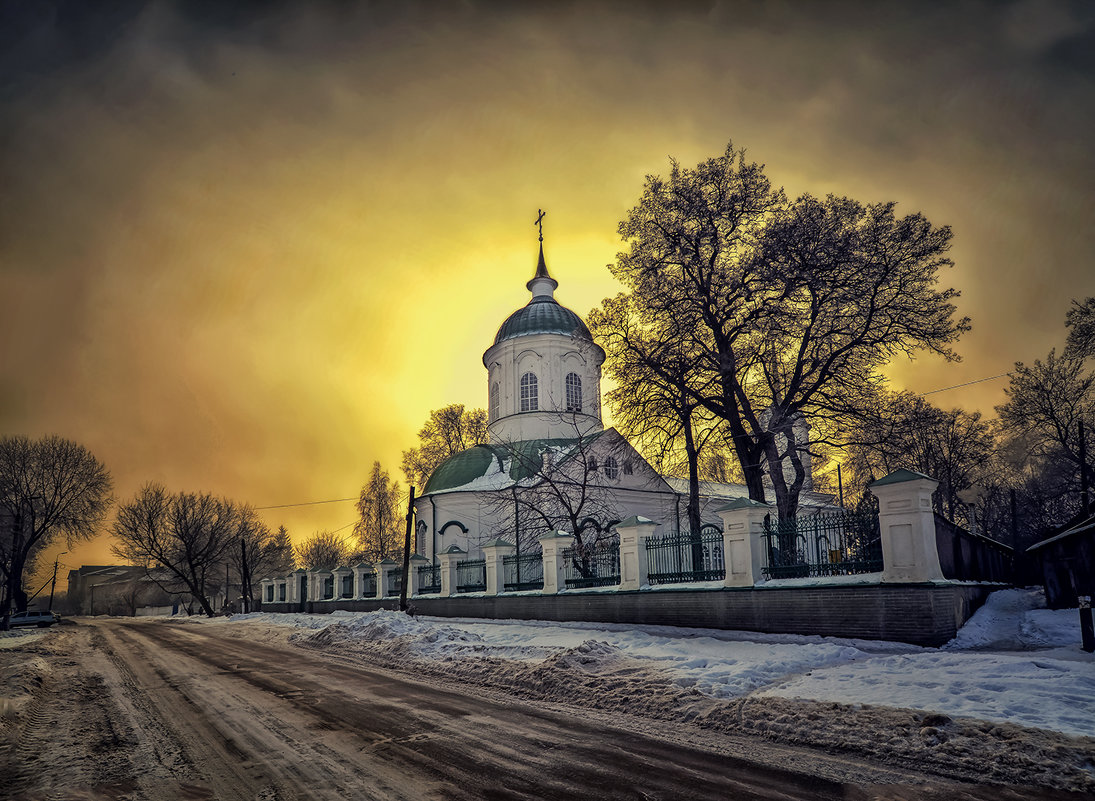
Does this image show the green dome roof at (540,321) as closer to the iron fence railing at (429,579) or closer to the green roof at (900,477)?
the iron fence railing at (429,579)

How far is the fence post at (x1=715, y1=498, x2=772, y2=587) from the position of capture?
13.1 metres

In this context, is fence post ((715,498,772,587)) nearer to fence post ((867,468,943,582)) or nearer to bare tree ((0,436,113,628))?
fence post ((867,468,943,582))

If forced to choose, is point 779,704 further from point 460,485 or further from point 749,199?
point 460,485

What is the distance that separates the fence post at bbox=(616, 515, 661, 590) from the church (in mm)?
11247

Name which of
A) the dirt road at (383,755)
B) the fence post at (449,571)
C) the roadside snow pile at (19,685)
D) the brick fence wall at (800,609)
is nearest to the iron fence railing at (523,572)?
the brick fence wall at (800,609)

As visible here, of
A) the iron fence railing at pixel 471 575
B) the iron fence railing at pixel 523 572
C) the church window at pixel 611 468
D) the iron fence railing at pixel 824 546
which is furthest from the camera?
the church window at pixel 611 468

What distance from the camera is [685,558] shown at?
15445mm

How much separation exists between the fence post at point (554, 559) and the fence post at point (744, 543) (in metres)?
5.62

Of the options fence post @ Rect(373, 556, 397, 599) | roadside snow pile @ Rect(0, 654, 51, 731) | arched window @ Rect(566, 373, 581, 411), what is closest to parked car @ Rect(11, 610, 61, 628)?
fence post @ Rect(373, 556, 397, 599)

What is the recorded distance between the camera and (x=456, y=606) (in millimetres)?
21938

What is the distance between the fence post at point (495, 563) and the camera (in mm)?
20562

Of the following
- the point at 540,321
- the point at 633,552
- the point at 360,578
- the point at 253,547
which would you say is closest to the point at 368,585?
the point at 360,578

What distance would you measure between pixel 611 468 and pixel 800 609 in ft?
60.5

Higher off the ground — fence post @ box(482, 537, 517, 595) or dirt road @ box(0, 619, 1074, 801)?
fence post @ box(482, 537, 517, 595)
